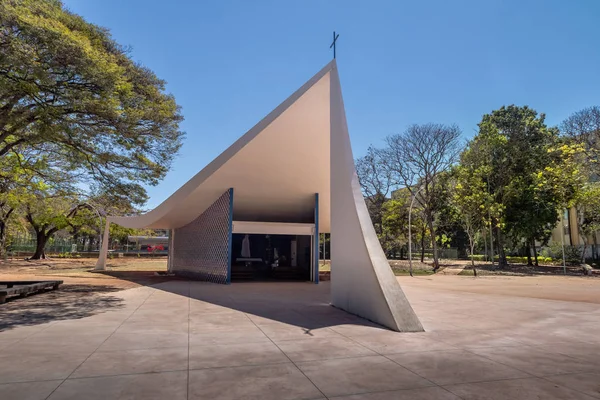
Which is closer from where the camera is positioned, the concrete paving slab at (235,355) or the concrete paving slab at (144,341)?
the concrete paving slab at (235,355)

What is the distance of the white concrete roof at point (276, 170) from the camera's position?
9.45m

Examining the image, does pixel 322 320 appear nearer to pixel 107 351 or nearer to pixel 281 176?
pixel 107 351

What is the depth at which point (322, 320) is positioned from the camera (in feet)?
21.7

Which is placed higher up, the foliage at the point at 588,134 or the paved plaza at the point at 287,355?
the foliage at the point at 588,134

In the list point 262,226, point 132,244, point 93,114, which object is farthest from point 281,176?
point 132,244

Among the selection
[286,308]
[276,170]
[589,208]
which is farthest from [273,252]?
[589,208]

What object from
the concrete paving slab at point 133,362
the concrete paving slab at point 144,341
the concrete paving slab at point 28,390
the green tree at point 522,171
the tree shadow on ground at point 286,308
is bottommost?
the tree shadow on ground at point 286,308

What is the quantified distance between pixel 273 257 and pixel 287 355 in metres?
19.5

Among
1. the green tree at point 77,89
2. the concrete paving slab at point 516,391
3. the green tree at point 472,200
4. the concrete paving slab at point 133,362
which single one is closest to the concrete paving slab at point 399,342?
the concrete paving slab at point 516,391

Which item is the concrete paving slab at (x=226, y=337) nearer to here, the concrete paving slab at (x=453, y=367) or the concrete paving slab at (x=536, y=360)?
the concrete paving slab at (x=453, y=367)

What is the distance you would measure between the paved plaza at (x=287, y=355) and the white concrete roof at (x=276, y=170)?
479 cm

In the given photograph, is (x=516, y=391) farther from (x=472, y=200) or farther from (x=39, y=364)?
(x=472, y=200)

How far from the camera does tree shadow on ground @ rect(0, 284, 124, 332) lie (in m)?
6.37

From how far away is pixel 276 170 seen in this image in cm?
1270
